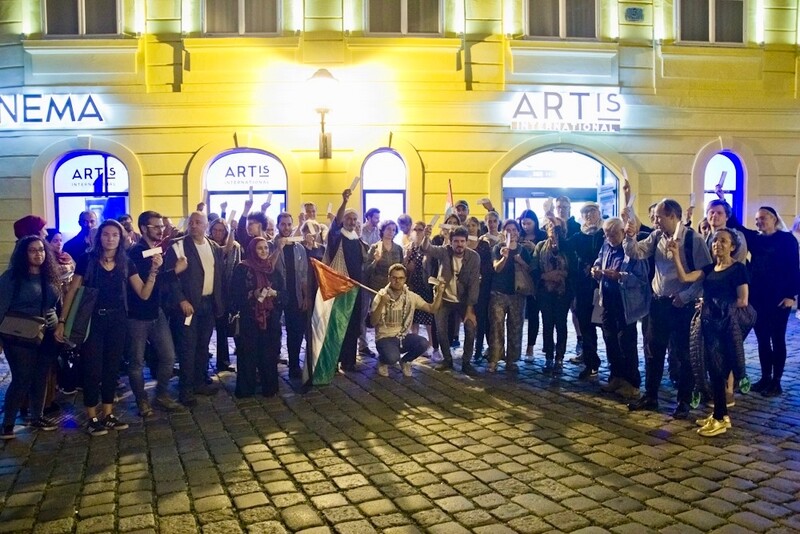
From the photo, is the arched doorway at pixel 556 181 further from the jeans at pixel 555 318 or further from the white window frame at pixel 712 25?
the jeans at pixel 555 318

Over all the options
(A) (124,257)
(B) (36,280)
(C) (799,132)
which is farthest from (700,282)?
(C) (799,132)

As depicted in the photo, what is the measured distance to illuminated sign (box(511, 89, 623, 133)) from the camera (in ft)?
43.9

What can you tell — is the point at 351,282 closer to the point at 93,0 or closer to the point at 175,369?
the point at 175,369

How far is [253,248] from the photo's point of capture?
730 centimetres

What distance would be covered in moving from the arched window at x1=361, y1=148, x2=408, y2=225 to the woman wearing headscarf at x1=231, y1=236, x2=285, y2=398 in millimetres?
6344

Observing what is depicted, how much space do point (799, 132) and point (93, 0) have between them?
1457 centimetres

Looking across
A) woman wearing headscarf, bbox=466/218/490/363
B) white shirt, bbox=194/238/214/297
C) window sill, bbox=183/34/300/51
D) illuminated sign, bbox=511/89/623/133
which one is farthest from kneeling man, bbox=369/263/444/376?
window sill, bbox=183/34/300/51

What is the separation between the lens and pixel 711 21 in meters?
14.1

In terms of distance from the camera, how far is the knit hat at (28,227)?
6715mm

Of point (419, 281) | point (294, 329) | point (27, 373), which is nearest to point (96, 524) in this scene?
point (27, 373)

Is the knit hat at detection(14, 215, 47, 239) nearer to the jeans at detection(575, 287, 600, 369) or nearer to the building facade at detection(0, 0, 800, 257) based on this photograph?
the jeans at detection(575, 287, 600, 369)

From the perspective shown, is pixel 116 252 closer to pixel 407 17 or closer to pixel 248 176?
pixel 248 176

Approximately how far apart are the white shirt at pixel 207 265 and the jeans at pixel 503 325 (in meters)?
3.36

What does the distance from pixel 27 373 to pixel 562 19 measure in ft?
38.5
